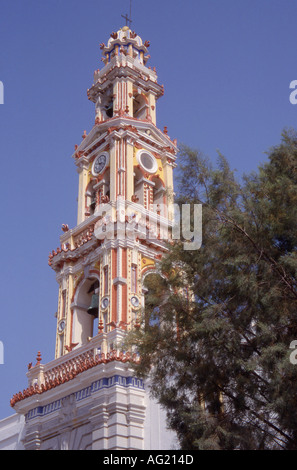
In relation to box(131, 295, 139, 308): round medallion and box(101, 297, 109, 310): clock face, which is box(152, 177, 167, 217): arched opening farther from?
box(101, 297, 109, 310): clock face

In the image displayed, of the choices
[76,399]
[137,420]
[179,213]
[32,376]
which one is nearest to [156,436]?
[137,420]

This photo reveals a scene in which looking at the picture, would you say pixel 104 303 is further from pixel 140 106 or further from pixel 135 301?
pixel 140 106

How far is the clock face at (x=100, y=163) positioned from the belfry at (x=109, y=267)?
4 cm

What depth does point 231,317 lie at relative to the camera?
11.0 m

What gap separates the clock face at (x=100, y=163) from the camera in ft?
78.2

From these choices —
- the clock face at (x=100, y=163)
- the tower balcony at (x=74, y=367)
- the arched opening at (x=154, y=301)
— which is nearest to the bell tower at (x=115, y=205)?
the clock face at (x=100, y=163)

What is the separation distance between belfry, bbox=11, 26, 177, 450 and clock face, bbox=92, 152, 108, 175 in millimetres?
42

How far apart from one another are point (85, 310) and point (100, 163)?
5.77 metres

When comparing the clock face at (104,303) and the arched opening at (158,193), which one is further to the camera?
the arched opening at (158,193)

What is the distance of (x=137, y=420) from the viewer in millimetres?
16625

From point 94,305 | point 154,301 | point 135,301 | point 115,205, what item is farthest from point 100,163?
point 154,301

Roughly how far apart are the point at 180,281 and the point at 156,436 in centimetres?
591

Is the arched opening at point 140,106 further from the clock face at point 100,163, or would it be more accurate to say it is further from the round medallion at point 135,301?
the round medallion at point 135,301

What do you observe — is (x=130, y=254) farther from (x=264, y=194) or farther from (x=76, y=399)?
(x=264, y=194)
